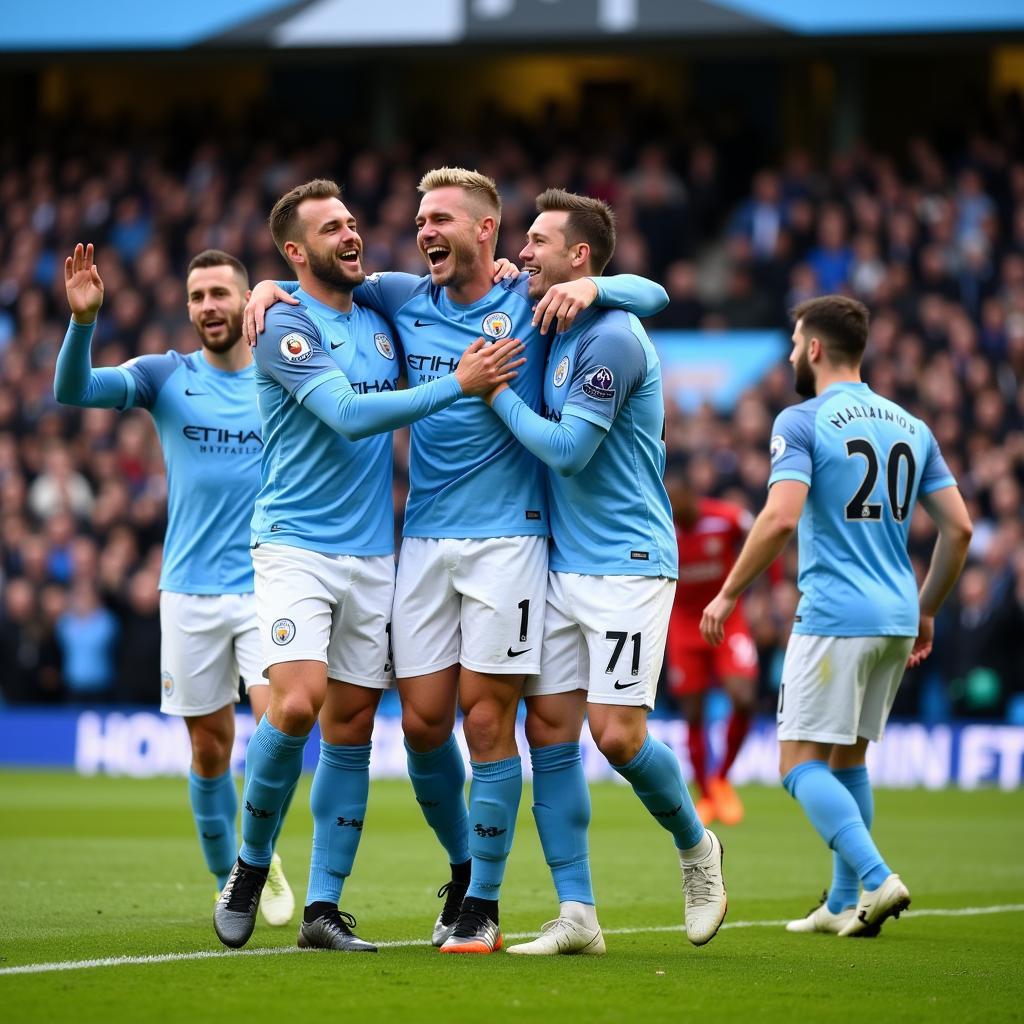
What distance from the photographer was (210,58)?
80.7 ft

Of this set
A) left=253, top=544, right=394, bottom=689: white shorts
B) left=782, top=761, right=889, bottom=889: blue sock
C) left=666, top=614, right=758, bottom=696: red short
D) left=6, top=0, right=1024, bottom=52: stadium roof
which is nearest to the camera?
left=253, top=544, right=394, bottom=689: white shorts

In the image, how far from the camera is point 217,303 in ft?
25.6

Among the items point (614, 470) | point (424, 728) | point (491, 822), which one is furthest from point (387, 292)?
point (491, 822)

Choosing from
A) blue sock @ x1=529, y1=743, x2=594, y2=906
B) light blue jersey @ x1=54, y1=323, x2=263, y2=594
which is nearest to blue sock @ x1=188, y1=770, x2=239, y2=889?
light blue jersey @ x1=54, y1=323, x2=263, y2=594

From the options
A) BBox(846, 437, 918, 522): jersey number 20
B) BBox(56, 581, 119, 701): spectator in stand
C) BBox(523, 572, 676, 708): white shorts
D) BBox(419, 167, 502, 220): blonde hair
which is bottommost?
BBox(56, 581, 119, 701): spectator in stand

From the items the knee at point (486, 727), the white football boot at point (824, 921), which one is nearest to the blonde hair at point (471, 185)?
the knee at point (486, 727)

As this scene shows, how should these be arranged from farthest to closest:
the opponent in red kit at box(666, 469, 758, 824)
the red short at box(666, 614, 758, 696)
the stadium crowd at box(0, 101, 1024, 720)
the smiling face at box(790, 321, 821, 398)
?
the stadium crowd at box(0, 101, 1024, 720) → the red short at box(666, 614, 758, 696) → the opponent in red kit at box(666, 469, 758, 824) → the smiling face at box(790, 321, 821, 398)

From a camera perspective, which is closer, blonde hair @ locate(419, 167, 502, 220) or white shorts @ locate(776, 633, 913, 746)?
blonde hair @ locate(419, 167, 502, 220)

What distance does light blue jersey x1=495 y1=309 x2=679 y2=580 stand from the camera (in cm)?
638

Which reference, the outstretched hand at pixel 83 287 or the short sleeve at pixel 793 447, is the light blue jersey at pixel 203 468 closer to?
the outstretched hand at pixel 83 287

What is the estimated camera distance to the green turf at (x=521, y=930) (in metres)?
5.21

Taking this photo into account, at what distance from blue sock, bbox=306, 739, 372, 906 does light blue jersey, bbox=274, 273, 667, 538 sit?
0.86m

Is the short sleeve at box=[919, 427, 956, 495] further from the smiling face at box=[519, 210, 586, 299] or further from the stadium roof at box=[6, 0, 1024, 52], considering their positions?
the stadium roof at box=[6, 0, 1024, 52]

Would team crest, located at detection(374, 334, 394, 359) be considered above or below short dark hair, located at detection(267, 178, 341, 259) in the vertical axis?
below
